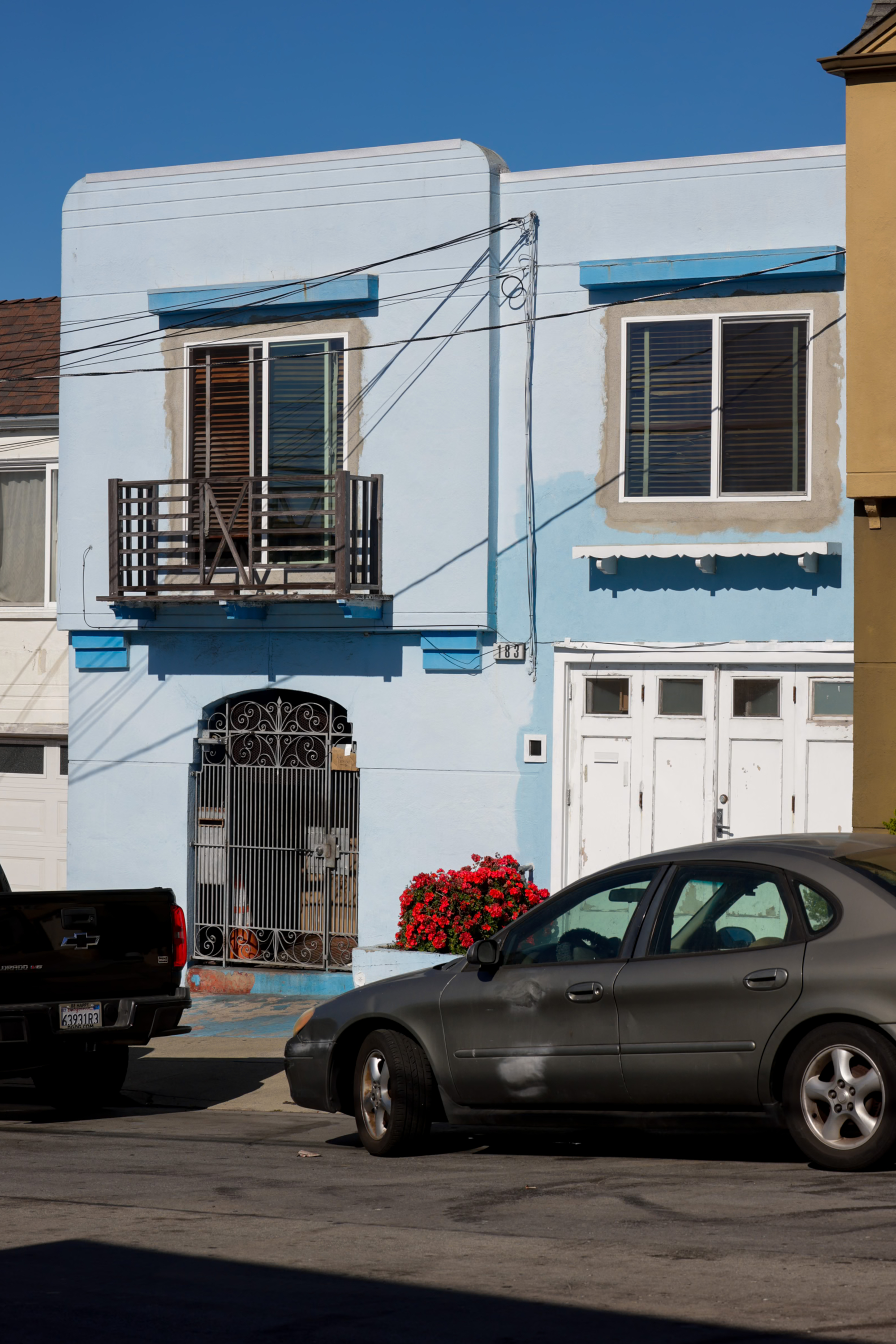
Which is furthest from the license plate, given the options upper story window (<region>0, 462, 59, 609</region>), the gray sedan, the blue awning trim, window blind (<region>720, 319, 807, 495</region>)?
upper story window (<region>0, 462, 59, 609</region>)

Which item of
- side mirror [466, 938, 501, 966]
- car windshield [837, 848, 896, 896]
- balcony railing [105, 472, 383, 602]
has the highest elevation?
balcony railing [105, 472, 383, 602]

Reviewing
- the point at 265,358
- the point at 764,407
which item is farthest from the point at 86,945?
the point at 764,407

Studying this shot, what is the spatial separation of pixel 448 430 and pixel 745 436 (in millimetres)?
2602

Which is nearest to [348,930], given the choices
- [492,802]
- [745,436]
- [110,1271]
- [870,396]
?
[492,802]

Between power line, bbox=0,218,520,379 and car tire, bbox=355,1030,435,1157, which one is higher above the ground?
power line, bbox=0,218,520,379

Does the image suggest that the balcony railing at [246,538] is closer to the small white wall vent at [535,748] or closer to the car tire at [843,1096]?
the small white wall vent at [535,748]

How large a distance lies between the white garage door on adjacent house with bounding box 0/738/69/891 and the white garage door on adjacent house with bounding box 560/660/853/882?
5.86m

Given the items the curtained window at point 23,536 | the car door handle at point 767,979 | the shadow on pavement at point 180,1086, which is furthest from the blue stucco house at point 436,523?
the car door handle at point 767,979

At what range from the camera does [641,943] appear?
25.9ft

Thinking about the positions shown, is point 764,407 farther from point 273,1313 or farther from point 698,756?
point 273,1313

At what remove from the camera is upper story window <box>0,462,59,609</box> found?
17.7 m

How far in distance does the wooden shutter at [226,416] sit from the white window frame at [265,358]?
38 millimetres

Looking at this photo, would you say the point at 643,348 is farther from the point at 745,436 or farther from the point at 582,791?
the point at 582,791

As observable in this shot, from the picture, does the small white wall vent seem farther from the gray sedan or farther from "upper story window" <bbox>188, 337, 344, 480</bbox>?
the gray sedan
